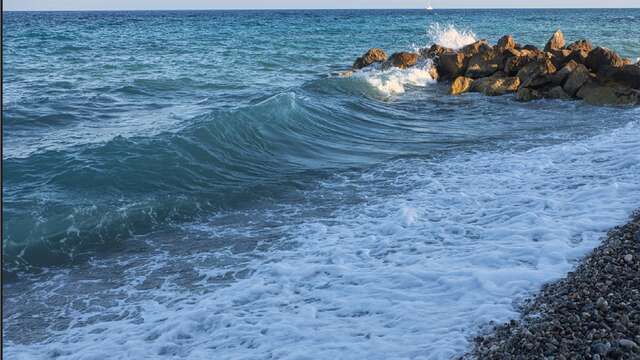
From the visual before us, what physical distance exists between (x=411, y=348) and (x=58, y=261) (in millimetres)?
4565

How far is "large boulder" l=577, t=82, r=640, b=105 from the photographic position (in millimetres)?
16250

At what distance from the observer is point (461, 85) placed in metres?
19.4

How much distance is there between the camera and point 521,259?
5945 millimetres

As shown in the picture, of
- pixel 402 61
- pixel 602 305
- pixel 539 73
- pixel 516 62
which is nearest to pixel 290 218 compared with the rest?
pixel 602 305

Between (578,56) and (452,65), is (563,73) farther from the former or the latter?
(452,65)

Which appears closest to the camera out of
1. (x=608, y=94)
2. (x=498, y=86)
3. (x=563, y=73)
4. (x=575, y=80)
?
(x=608, y=94)

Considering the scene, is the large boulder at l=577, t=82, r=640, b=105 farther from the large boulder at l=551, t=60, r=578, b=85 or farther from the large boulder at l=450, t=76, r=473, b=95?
the large boulder at l=450, t=76, r=473, b=95


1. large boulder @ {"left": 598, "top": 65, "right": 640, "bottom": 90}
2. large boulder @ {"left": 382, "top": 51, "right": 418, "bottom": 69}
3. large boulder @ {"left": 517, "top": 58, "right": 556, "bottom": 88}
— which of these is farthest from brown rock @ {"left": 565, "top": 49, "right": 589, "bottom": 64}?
large boulder @ {"left": 382, "top": 51, "right": 418, "bottom": 69}

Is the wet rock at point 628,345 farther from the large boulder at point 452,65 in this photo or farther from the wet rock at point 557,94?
the large boulder at point 452,65

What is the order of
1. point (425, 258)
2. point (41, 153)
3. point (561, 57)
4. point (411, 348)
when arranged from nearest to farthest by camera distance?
point (411, 348)
point (425, 258)
point (41, 153)
point (561, 57)

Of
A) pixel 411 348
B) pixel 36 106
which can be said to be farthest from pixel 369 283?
pixel 36 106

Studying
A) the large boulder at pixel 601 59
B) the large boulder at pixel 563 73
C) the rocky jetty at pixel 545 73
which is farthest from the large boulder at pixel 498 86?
the large boulder at pixel 601 59

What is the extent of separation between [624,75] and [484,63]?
4877 mm

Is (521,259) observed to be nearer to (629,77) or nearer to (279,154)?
(279,154)
